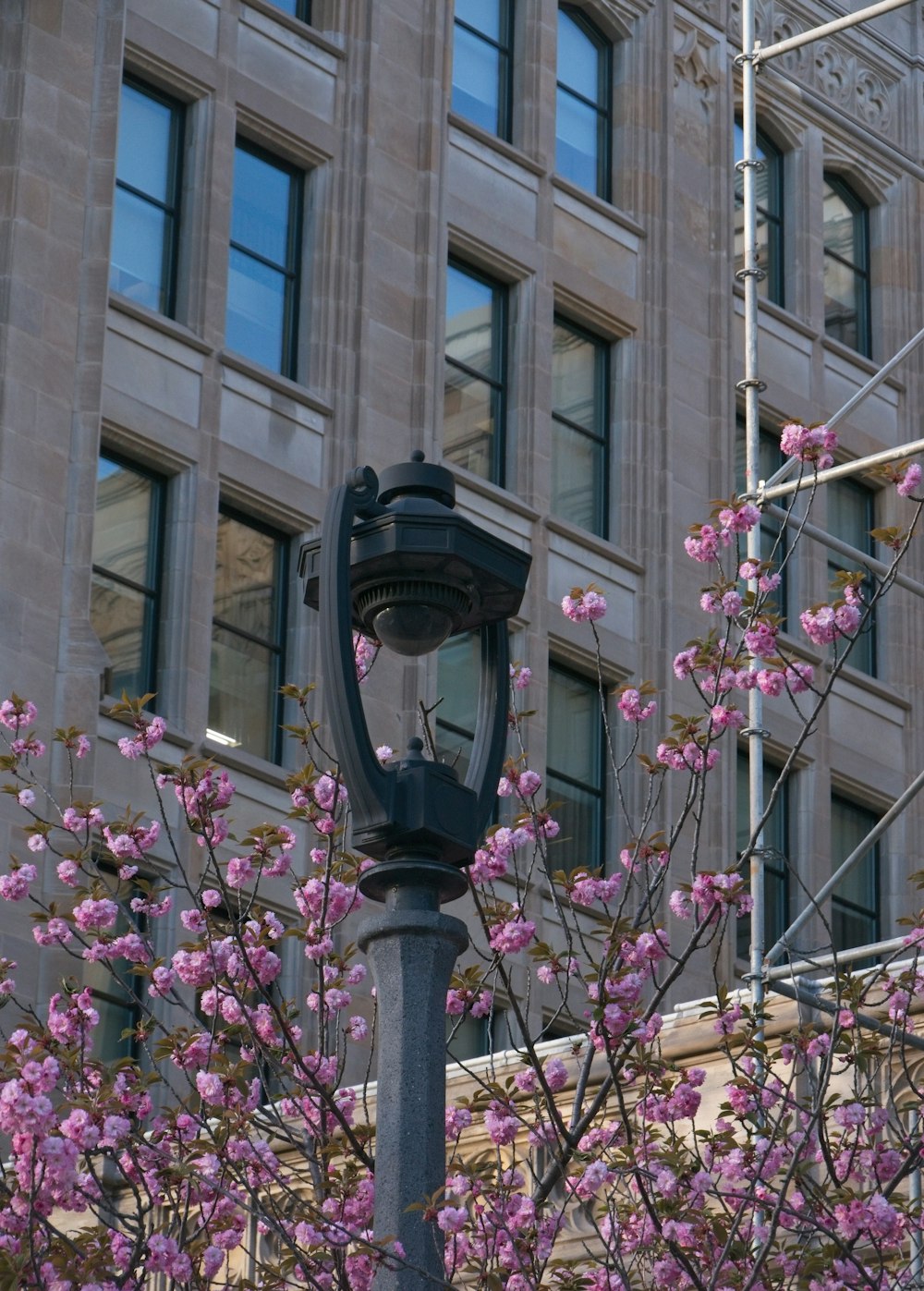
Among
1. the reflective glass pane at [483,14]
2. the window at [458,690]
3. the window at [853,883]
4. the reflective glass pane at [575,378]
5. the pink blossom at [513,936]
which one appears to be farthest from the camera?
the window at [853,883]

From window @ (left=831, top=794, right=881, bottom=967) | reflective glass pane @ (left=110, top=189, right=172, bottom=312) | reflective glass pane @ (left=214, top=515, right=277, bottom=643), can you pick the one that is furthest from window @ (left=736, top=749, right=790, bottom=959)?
reflective glass pane @ (left=110, top=189, right=172, bottom=312)

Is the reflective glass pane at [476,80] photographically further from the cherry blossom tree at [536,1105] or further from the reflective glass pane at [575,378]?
the cherry blossom tree at [536,1105]

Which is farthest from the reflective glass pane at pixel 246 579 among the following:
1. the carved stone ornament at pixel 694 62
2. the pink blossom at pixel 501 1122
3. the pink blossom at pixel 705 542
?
the pink blossom at pixel 501 1122

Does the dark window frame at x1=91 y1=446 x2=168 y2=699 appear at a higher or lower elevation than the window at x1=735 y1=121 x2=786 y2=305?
lower

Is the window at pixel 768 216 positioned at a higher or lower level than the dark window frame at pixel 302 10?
higher

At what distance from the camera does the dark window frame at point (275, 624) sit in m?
28.8

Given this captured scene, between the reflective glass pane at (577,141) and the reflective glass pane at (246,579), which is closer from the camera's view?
the reflective glass pane at (246,579)

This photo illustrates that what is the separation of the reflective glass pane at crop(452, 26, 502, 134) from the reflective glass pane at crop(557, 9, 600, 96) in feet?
4.43

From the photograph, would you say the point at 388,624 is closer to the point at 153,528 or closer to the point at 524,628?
the point at 153,528

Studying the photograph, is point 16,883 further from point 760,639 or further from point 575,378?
point 575,378

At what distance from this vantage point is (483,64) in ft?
112

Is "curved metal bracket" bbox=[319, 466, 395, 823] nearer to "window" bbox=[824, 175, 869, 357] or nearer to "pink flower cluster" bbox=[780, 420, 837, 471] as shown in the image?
"pink flower cluster" bbox=[780, 420, 837, 471]

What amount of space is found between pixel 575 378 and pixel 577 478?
4.47 ft

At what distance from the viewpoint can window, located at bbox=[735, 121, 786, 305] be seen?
123 ft
